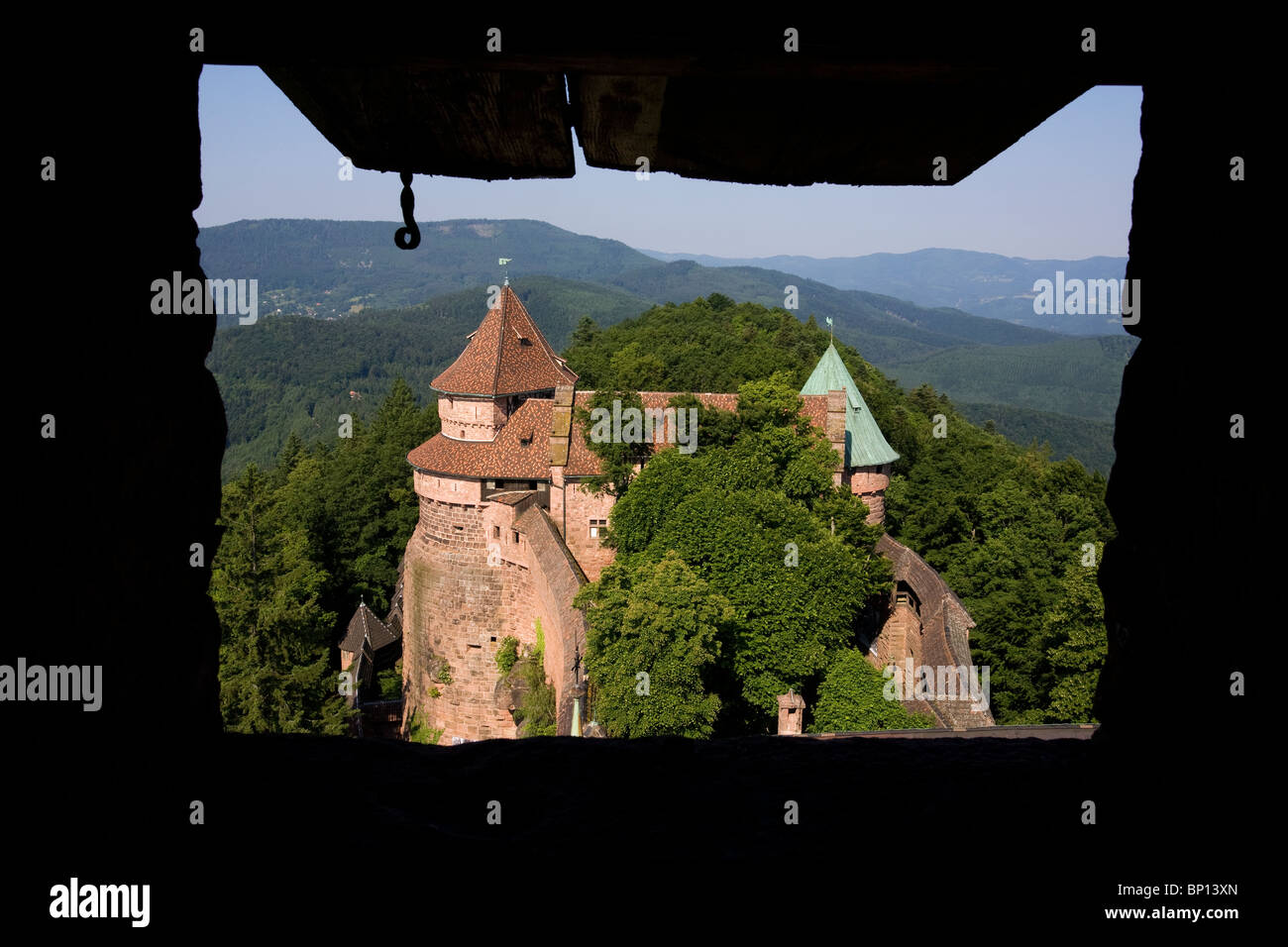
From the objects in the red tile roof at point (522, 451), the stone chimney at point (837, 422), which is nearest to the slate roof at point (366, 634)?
the red tile roof at point (522, 451)

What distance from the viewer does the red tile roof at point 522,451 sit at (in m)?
26.5

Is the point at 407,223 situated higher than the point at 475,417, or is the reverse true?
the point at 475,417

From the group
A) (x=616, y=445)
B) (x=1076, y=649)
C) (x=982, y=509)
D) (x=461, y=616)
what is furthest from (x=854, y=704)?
(x=982, y=509)

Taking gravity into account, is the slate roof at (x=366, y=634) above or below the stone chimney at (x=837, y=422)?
below

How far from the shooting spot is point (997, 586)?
29375 millimetres

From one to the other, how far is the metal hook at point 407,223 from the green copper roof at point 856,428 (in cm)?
2790

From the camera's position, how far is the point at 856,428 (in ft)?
103

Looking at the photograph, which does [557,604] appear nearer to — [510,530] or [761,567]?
[761,567]

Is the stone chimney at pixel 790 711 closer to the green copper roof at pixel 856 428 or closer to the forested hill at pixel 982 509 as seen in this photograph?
the forested hill at pixel 982 509

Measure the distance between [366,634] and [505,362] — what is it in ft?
33.5

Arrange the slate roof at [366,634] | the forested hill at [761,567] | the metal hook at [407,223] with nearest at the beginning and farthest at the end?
the metal hook at [407,223] < the forested hill at [761,567] < the slate roof at [366,634]

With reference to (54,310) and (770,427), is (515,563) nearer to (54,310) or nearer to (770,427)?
(770,427)

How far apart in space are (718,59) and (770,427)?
74.6ft
